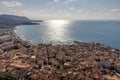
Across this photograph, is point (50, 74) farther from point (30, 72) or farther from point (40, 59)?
point (40, 59)

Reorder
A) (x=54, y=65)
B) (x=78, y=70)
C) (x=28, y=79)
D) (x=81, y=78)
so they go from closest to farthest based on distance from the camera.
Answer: (x=28, y=79) < (x=81, y=78) < (x=78, y=70) < (x=54, y=65)

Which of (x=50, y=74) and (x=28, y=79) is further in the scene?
(x=50, y=74)

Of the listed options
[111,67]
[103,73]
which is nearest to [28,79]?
[103,73]

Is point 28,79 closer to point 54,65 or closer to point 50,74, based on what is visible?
point 50,74

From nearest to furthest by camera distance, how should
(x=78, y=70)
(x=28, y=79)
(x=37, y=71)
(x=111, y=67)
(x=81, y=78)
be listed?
(x=28, y=79) < (x=81, y=78) < (x=37, y=71) < (x=78, y=70) < (x=111, y=67)

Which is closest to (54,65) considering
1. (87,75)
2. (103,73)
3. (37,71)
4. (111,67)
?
(37,71)

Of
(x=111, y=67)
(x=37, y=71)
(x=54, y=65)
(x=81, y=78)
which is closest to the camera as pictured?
(x=81, y=78)

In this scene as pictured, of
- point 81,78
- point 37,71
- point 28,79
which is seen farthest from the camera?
point 37,71

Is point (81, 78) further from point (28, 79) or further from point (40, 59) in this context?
point (40, 59)

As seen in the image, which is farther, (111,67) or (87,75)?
(111,67)
